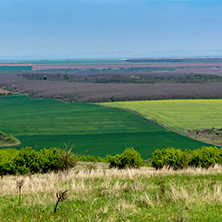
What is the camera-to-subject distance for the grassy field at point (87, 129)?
171 feet

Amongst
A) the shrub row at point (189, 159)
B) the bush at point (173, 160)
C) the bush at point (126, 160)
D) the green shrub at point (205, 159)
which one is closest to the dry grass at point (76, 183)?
the bush at point (173, 160)

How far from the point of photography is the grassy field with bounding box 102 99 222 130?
221 ft

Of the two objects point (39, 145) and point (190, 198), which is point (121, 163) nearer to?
point (190, 198)

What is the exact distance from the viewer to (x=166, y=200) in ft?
39.5

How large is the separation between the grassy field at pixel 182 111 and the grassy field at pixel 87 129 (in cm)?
438

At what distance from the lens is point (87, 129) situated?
64125 millimetres

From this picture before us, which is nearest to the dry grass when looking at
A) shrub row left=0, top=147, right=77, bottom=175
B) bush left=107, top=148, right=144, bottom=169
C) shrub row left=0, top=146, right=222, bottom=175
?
shrub row left=0, top=146, right=222, bottom=175

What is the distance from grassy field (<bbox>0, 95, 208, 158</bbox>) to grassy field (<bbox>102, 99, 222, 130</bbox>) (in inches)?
173

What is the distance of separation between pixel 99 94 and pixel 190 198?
98.1 metres

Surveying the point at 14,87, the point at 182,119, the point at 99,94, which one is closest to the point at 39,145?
the point at 182,119

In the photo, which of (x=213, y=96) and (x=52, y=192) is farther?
(x=213, y=96)

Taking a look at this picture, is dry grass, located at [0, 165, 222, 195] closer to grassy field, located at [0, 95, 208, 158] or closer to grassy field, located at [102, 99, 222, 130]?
grassy field, located at [0, 95, 208, 158]

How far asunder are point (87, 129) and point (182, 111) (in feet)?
82.7

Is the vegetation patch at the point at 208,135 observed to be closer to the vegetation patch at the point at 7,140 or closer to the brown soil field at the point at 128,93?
the vegetation patch at the point at 7,140
